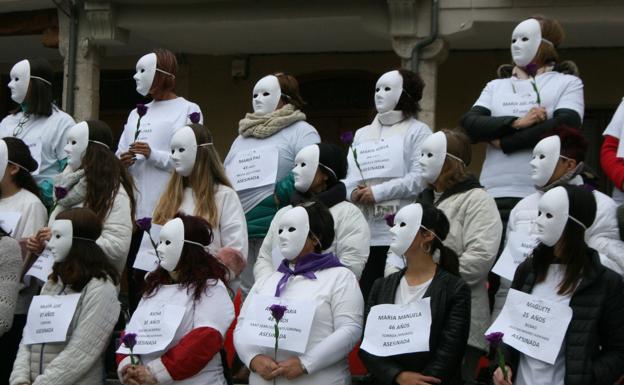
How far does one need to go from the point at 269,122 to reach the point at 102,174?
1081 millimetres

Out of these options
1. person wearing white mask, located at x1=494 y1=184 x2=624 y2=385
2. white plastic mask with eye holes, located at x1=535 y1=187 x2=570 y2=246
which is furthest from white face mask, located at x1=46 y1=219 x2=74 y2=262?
white plastic mask with eye holes, located at x1=535 y1=187 x2=570 y2=246

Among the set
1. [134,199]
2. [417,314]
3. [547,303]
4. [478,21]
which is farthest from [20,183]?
[478,21]

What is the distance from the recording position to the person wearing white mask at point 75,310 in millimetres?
6172

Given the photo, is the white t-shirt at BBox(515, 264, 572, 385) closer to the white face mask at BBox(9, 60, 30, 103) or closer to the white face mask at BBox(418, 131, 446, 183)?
the white face mask at BBox(418, 131, 446, 183)

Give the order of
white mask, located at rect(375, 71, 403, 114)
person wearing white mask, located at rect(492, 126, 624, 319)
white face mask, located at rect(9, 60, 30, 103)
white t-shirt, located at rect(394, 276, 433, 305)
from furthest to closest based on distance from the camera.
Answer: white face mask, located at rect(9, 60, 30, 103) < white mask, located at rect(375, 71, 403, 114) < person wearing white mask, located at rect(492, 126, 624, 319) < white t-shirt, located at rect(394, 276, 433, 305)

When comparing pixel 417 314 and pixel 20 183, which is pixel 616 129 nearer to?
pixel 417 314

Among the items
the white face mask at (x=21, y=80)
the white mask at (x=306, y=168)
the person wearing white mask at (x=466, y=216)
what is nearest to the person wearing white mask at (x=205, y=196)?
the white mask at (x=306, y=168)

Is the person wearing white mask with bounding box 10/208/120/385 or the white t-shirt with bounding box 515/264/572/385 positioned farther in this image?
the person wearing white mask with bounding box 10/208/120/385

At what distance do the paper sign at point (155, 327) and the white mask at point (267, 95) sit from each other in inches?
70.0

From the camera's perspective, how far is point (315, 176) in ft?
21.9

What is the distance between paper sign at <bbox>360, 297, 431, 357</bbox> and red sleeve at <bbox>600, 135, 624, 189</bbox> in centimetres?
140

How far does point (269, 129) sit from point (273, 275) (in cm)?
135

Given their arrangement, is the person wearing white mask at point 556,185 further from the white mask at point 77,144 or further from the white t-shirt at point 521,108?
the white mask at point 77,144

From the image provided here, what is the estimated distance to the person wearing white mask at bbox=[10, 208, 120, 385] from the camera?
6.17 meters
